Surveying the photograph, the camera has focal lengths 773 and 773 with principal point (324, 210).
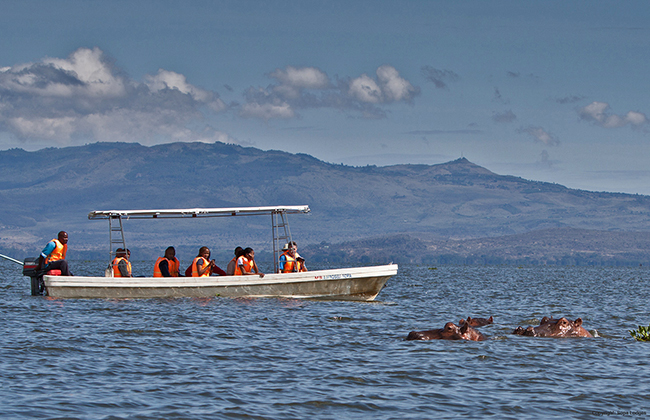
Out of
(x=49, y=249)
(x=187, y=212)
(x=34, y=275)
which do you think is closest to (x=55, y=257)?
(x=49, y=249)

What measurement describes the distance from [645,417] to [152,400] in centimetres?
792

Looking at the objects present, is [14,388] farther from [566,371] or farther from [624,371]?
[624,371]

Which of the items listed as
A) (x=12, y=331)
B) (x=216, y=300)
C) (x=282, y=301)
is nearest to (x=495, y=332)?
(x=282, y=301)

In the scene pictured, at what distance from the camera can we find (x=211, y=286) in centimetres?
2847

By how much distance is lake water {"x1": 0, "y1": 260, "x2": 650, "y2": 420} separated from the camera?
12.5m

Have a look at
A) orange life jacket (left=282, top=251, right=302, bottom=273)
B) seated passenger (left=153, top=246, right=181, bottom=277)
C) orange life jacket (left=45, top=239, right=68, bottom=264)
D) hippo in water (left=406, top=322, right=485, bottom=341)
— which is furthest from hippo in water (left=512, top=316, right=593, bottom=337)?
orange life jacket (left=45, top=239, right=68, bottom=264)

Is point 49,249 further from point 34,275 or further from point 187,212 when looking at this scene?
point 187,212

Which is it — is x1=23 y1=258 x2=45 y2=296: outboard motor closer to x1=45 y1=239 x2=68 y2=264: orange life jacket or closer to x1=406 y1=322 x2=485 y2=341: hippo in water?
x1=45 y1=239 x2=68 y2=264: orange life jacket

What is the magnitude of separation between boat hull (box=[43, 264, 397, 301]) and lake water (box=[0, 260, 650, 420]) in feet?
8.97

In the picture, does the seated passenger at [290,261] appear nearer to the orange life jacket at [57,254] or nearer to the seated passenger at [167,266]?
the seated passenger at [167,266]

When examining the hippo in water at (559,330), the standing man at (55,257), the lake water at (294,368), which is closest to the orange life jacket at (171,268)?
the standing man at (55,257)

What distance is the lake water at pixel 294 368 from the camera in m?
12.5

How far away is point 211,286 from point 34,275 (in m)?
7.14

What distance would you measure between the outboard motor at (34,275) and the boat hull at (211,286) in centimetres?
115
